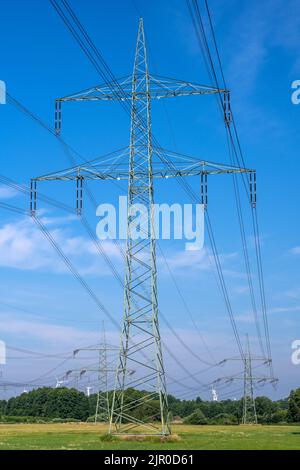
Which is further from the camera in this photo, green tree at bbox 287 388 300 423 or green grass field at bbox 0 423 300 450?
green tree at bbox 287 388 300 423

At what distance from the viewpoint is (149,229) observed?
5144 centimetres

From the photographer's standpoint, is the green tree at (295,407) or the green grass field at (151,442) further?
the green tree at (295,407)

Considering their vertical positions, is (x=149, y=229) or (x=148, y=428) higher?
(x=149, y=229)

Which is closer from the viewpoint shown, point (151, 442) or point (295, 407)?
point (151, 442)

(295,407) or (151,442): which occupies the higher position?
(295,407)

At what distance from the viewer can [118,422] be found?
52.0 meters
